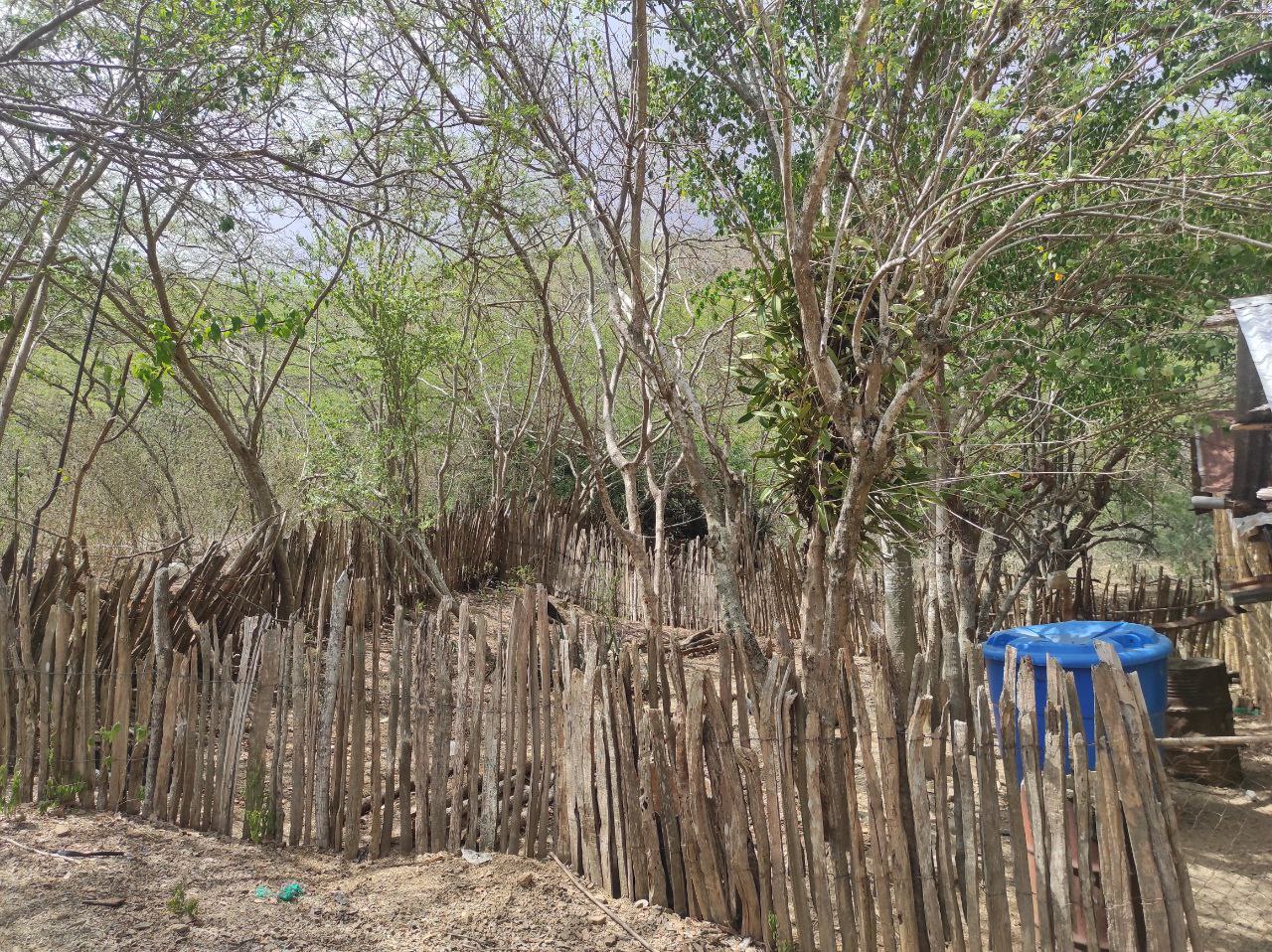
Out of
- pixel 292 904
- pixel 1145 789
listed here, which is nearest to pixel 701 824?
pixel 1145 789

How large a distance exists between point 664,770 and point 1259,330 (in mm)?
2382

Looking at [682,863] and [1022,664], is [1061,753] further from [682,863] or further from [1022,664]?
[682,863]

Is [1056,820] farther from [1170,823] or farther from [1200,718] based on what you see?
[1200,718]

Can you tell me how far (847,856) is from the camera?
2.74 meters

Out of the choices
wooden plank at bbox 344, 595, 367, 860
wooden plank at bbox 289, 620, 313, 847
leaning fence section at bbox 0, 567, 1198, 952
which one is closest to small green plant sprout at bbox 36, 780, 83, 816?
leaning fence section at bbox 0, 567, 1198, 952

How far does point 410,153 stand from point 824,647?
183 inches

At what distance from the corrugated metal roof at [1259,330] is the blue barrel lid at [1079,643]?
1.64 m

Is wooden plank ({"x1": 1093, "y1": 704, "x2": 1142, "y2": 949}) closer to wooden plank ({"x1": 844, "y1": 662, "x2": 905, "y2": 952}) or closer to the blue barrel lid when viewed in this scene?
wooden plank ({"x1": 844, "y1": 662, "x2": 905, "y2": 952})

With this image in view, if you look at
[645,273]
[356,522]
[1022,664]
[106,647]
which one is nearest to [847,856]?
[1022,664]

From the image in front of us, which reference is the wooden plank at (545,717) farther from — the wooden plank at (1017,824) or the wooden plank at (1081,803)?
the wooden plank at (1081,803)

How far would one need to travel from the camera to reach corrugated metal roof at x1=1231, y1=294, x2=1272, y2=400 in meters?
2.63

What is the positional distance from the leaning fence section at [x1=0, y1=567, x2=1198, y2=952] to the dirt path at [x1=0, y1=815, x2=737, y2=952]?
0.46 feet

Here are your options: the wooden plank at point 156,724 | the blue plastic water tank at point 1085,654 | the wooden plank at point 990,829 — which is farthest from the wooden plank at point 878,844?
the wooden plank at point 156,724

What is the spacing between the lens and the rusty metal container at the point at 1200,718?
511 centimetres
